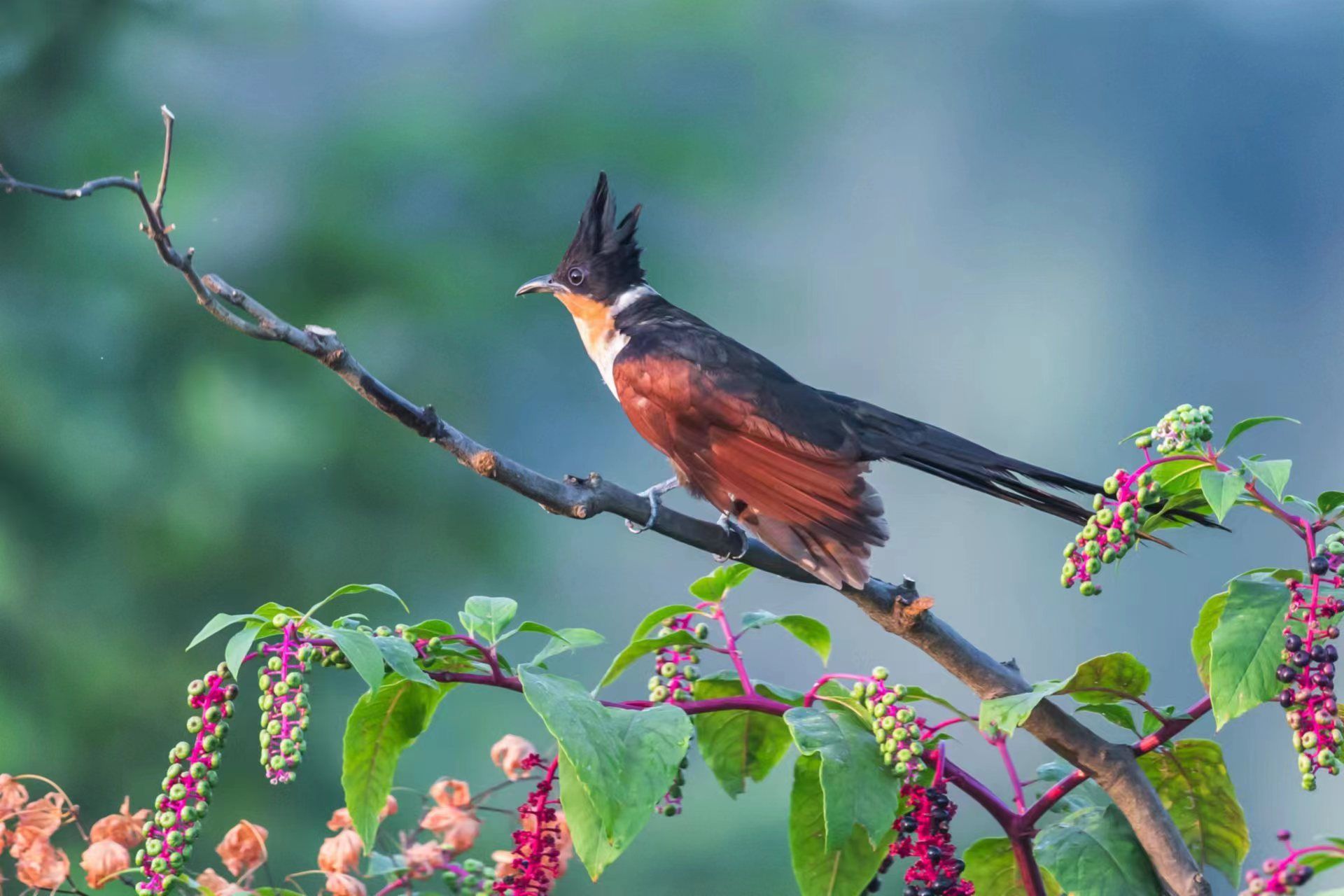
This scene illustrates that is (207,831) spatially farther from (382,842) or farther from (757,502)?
(757,502)

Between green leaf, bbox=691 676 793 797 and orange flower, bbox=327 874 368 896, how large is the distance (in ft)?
0.58

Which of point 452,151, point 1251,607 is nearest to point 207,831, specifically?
point 452,151

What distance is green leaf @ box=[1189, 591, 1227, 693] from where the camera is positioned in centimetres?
57

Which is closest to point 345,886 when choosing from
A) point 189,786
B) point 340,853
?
point 340,853

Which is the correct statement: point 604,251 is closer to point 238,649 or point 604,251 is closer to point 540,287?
point 540,287

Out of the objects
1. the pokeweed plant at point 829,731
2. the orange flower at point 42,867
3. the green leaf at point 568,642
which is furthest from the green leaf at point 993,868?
the orange flower at point 42,867

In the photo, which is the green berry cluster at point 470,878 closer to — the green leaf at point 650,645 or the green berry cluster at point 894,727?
the green leaf at point 650,645

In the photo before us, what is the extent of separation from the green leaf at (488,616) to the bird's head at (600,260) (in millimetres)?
659

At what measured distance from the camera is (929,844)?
0.53 m

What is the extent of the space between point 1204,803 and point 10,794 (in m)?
0.59

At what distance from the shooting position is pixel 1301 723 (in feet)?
1.55

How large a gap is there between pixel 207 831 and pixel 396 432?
2.03 feet

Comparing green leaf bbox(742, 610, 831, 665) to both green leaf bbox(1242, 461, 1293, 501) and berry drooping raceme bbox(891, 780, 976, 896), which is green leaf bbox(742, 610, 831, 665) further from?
green leaf bbox(1242, 461, 1293, 501)

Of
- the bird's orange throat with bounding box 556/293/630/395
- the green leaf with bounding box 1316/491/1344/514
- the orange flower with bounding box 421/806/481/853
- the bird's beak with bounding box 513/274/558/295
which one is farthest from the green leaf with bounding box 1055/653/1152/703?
the bird's beak with bounding box 513/274/558/295
